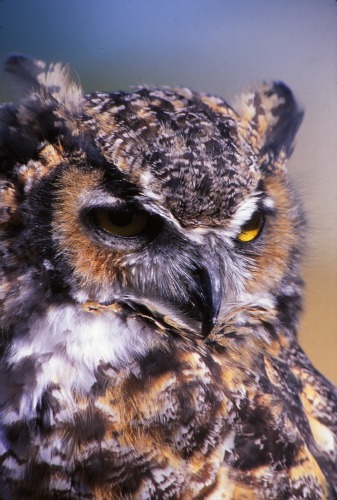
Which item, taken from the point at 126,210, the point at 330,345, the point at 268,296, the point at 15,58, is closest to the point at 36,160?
the point at 126,210

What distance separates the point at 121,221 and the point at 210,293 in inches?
8.7

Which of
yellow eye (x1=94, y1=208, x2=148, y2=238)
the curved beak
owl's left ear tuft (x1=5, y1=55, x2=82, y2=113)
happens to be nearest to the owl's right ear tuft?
owl's left ear tuft (x1=5, y1=55, x2=82, y2=113)

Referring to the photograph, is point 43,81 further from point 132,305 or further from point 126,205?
point 132,305

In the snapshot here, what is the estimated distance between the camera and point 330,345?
1687mm

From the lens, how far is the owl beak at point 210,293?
1.03 meters

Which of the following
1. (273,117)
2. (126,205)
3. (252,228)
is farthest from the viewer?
(273,117)

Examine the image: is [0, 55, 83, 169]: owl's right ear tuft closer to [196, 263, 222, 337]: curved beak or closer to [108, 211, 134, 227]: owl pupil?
[108, 211, 134, 227]: owl pupil

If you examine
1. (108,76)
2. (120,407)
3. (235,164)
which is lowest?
(120,407)

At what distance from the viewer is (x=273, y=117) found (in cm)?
140

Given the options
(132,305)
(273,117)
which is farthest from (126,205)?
(273,117)

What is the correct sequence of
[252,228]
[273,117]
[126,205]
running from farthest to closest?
1. [273,117]
2. [252,228]
3. [126,205]

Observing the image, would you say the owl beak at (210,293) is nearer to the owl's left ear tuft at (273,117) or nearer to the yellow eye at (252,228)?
the yellow eye at (252,228)

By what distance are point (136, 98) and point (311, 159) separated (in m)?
0.63

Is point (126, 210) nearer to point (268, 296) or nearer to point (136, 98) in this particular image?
point (136, 98)
